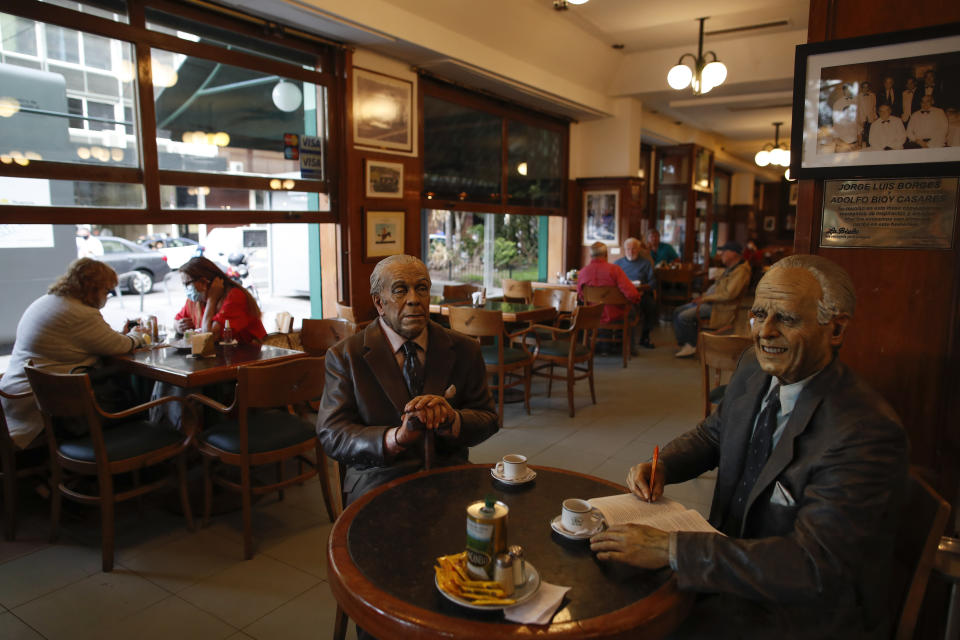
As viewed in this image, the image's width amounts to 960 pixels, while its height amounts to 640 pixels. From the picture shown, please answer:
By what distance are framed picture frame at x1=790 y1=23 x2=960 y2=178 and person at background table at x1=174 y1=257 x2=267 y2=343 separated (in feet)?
10.4

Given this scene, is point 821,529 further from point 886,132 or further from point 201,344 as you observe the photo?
point 201,344

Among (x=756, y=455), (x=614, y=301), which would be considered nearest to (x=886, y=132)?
(x=756, y=455)

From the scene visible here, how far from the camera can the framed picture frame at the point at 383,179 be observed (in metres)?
5.55

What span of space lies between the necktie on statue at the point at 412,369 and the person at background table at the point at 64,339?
209cm

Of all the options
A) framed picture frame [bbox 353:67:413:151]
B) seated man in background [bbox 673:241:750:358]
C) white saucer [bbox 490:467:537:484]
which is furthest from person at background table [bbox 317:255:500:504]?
seated man in background [bbox 673:241:750:358]

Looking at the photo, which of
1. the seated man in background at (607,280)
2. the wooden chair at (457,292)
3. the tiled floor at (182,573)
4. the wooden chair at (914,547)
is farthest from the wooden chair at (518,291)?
the wooden chair at (914,547)

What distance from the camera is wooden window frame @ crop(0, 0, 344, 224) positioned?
3596mm

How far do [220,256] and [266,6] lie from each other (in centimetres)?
203

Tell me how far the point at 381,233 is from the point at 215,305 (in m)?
2.06

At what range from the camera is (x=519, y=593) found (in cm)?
122

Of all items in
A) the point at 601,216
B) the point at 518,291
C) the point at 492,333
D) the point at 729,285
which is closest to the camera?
the point at 492,333

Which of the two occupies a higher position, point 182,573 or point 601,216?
point 601,216

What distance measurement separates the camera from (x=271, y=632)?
229cm

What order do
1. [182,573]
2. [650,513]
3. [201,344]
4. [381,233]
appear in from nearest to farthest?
[650,513], [182,573], [201,344], [381,233]
